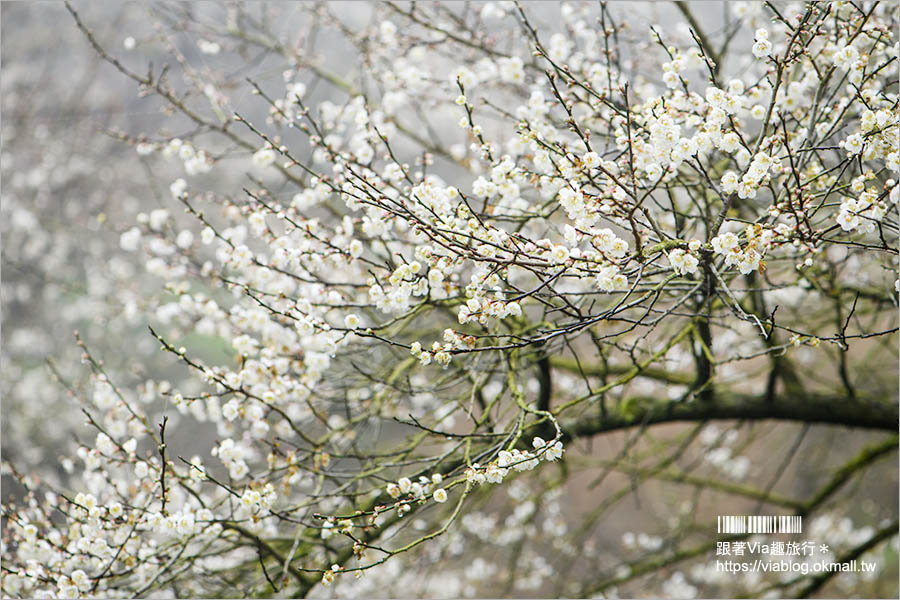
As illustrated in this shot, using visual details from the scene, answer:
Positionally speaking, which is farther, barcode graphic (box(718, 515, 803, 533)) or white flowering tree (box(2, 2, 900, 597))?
barcode graphic (box(718, 515, 803, 533))

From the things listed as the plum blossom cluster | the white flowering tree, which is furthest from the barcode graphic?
the plum blossom cluster

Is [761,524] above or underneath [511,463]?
above

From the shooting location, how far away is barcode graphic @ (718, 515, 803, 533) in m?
4.09

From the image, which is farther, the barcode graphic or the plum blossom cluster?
the barcode graphic

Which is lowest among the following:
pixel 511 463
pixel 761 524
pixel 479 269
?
pixel 511 463

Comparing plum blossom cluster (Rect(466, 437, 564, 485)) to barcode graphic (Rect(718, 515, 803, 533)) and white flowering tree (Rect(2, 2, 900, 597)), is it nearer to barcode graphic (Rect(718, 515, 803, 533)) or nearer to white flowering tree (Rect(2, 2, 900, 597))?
white flowering tree (Rect(2, 2, 900, 597))

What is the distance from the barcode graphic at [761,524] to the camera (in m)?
4.09

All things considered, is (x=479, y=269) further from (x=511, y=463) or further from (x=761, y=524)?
(x=761, y=524)

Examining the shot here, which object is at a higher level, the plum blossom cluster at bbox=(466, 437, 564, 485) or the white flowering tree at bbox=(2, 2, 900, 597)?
the white flowering tree at bbox=(2, 2, 900, 597)

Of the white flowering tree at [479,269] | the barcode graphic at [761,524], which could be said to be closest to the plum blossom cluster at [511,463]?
the white flowering tree at [479,269]

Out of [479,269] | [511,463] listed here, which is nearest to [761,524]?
[511,463]

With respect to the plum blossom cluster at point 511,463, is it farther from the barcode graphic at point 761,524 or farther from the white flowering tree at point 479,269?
the barcode graphic at point 761,524

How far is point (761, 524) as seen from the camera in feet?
13.8

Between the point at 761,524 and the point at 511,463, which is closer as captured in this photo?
the point at 511,463
